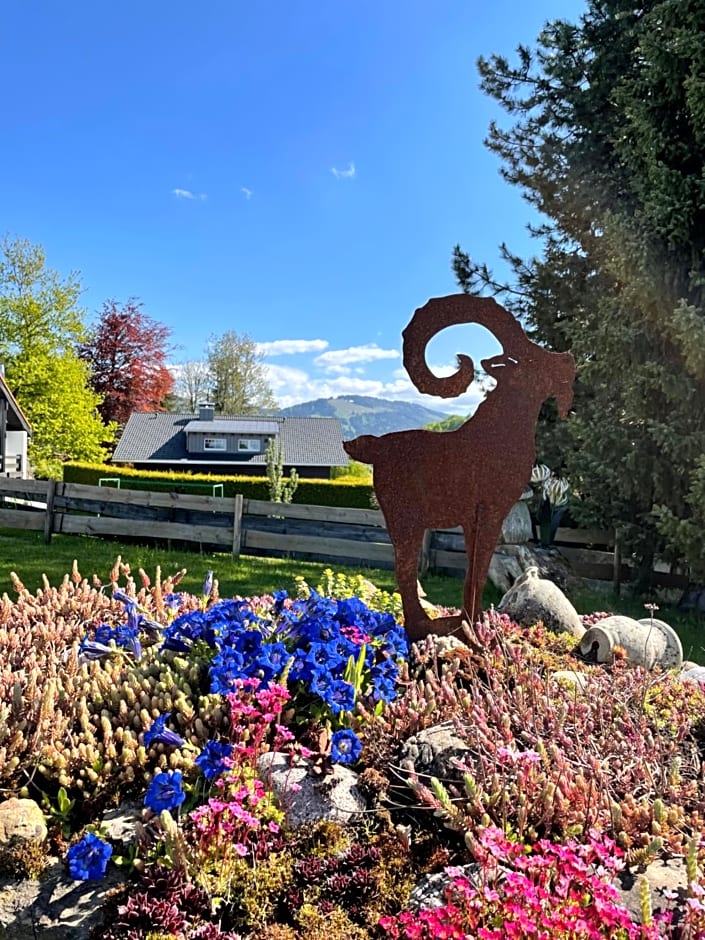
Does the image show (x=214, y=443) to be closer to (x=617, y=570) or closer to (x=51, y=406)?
(x=51, y=406)

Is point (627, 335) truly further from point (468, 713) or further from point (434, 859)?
point (434, 859)

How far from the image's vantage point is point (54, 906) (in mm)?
1878

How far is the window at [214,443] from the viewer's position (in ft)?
99.1

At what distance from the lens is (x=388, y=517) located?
3256 millimetres

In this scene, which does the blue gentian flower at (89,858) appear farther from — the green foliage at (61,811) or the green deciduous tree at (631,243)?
A: the green deciduous tree at (631,243)

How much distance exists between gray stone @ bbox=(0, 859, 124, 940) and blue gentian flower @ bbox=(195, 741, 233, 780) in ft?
1.27

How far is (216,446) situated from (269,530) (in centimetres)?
2192

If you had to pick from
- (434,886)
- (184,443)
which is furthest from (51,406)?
(434,886)

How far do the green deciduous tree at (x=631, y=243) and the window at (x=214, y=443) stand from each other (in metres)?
22.8

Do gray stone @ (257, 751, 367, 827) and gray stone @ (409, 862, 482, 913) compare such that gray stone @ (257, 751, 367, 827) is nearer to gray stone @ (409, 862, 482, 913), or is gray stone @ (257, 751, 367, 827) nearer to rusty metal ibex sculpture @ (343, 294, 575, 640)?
gray stone @ (409, 862, 482, 913)

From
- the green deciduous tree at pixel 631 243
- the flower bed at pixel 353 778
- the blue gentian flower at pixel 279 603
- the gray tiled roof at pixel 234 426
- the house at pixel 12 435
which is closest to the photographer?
the flower bed at pixel 353 778

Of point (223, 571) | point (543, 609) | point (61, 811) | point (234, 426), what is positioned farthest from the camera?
point (234, 426)

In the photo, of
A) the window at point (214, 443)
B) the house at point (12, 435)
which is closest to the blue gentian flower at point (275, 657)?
the house at point (12, 435)

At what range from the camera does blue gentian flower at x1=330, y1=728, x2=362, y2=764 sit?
2.21 meters
